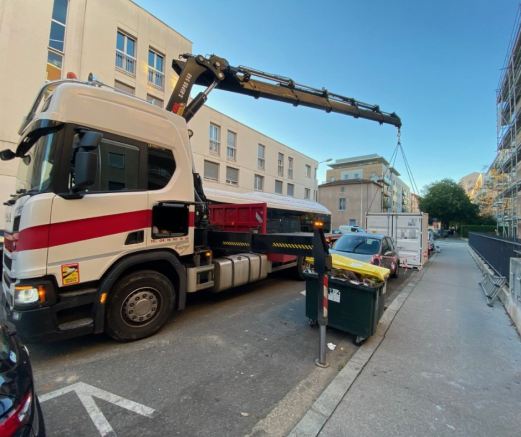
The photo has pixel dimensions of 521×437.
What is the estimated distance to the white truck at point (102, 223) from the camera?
3.00 metres

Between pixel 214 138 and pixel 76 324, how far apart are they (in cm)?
1987

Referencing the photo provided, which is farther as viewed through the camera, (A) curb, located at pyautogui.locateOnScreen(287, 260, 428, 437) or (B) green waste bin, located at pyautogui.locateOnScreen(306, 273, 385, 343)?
(B) green waste bin, located at pyautogui.locateOnScreen(306, 273, 385, 343)

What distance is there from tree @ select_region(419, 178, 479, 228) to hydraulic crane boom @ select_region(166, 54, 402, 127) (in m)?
42.4

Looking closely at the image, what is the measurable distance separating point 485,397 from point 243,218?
5.21 m

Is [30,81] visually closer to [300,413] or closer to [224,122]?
[224,122]

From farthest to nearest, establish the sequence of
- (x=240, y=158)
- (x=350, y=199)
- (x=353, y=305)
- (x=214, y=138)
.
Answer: (x=350, y=199)
(x=240, y=158)
(x=214, y=138)
(x=353, y=305)

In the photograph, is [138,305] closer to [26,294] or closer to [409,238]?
[26,294]

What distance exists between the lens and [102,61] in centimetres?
1453

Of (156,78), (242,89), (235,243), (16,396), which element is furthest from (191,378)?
(156,78)

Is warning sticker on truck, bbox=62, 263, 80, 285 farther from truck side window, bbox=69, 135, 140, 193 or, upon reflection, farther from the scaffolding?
the scaffolding

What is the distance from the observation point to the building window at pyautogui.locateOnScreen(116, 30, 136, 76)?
611 inches

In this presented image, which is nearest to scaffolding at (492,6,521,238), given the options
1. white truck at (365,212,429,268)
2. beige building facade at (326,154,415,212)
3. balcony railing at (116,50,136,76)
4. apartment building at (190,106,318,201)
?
white truck at (365,212,429,268)

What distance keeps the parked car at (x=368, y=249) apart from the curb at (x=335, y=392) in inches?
130

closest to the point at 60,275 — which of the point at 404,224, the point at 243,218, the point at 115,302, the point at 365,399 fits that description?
the point at 115,302
